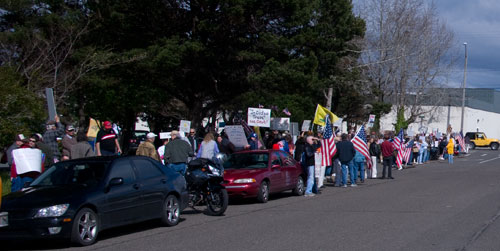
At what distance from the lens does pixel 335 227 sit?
35.8ft

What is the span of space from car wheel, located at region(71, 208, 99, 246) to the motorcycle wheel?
3613 millimetres

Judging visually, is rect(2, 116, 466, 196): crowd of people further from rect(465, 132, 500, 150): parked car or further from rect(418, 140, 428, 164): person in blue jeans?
rect(465, 132, 500, 150): parked car

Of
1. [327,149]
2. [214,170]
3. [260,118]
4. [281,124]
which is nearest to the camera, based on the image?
[214,170]

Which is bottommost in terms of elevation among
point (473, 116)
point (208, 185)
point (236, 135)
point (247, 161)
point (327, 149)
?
point (208, 185)

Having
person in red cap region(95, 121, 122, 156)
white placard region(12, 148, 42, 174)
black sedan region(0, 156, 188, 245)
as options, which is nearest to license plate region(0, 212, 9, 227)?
black sedan region(0, 156, 188, 245)

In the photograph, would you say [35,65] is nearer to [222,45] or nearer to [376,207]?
[222,45]

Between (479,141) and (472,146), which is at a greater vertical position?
(479,141)

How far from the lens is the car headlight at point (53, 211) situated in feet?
29.1

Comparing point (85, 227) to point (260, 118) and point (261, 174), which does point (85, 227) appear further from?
point (260, 118)

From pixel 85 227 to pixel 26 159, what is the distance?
321cm

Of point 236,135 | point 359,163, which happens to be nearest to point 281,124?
point 359,163

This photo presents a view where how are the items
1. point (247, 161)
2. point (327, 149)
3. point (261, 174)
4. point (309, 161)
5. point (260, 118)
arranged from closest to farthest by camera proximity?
point (261, 174) < point (247, 161) < point (309, 161) < point (327, 149) < point (260, 118)

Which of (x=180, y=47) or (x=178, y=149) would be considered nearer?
(x=178, y=149)

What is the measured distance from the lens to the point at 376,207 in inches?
546
